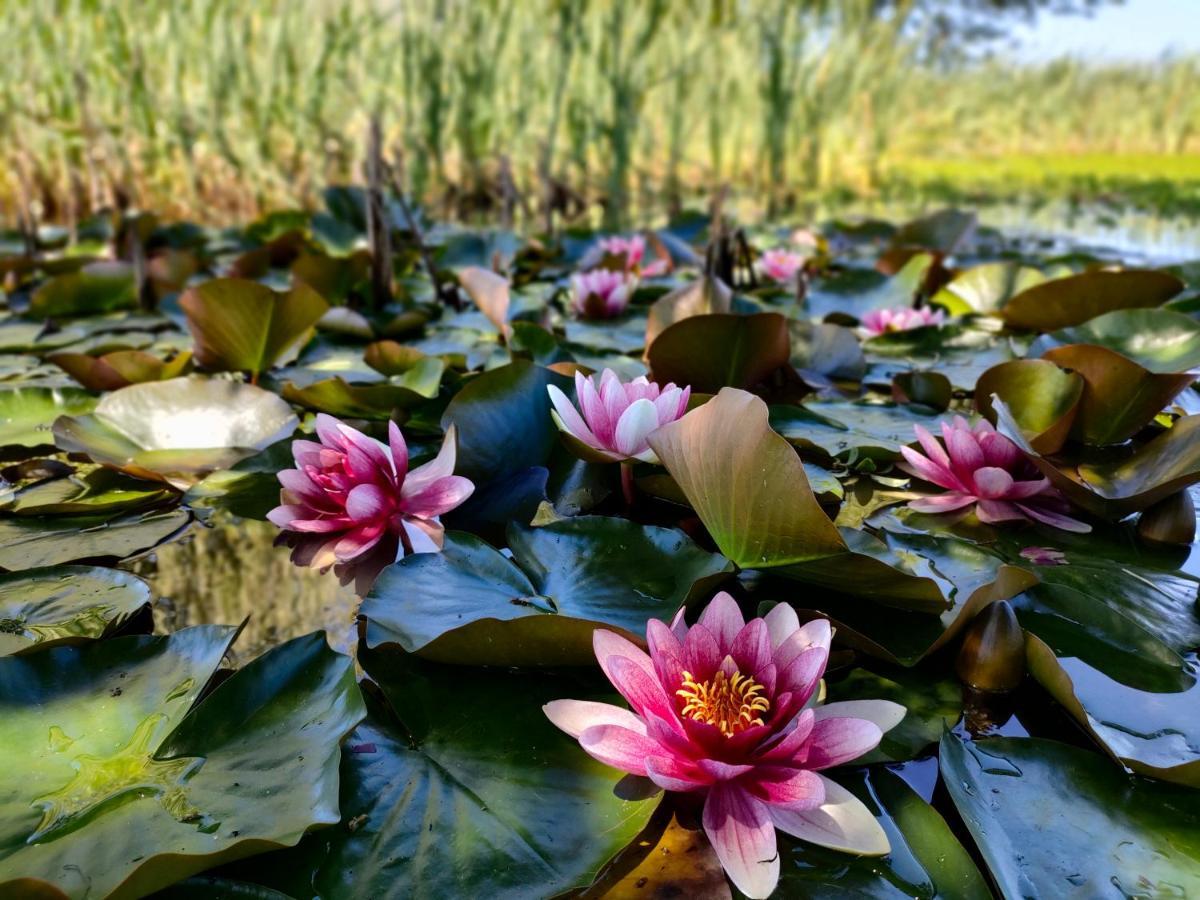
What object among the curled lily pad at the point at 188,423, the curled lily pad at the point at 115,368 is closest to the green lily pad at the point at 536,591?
the curled lily pad at the point at 188,423

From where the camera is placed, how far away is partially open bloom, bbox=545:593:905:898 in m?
0.60

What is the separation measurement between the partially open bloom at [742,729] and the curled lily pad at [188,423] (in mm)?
909

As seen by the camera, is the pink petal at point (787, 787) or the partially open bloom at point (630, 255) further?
the partially open bloom at point (630, 255)

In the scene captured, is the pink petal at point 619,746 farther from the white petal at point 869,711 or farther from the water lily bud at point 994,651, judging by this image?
the water lily bud at point 994,651

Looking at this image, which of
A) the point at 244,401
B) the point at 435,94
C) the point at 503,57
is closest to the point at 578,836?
the point at 244,401

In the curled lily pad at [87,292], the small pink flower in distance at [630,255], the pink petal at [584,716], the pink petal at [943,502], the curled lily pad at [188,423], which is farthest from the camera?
the small pink flower in distance at [630,255]

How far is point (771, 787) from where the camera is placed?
633mm

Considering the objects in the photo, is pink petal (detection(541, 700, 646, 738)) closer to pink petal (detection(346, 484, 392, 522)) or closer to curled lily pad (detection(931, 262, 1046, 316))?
Result: pink petal (detection(346, 484, 392, 522))

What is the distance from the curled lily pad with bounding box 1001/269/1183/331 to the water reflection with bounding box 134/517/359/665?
1.63m

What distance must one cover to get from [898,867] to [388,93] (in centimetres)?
531

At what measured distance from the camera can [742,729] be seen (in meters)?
0.65

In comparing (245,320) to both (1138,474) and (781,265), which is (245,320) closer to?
(1138,474)

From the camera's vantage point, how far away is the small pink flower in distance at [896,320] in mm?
2078

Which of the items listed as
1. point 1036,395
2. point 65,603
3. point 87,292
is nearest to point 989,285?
point 1036,395
